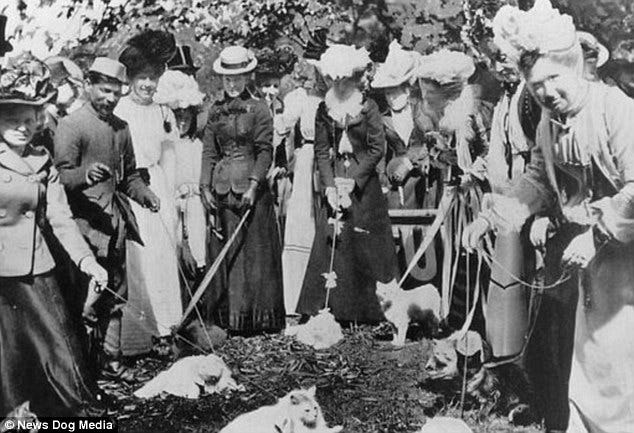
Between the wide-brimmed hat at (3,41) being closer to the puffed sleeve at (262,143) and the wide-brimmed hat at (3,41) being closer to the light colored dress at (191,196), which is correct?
the light colored dress at (191,196)

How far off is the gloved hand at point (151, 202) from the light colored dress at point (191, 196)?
5.0 inches

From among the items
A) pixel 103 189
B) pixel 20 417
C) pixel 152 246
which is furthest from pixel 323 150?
pixel 20 417

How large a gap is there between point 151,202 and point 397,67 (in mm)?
A: 1772

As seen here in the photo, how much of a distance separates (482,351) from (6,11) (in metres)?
3.73

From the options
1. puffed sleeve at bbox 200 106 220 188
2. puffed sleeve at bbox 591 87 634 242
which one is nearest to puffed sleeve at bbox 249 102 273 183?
puffed sleeve at bbox 200 106 220 188

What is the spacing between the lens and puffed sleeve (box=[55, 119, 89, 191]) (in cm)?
466

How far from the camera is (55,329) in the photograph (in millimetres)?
4617

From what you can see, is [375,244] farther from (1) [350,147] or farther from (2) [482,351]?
(2) [482,351]

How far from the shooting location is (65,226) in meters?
4.64

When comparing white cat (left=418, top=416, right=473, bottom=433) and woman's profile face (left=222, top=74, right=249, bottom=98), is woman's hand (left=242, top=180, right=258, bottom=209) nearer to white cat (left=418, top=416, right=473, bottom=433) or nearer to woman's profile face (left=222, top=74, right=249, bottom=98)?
woman's profile face (left=222, top=74, right=249, bottom=98)

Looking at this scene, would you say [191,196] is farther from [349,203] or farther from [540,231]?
[540,231]

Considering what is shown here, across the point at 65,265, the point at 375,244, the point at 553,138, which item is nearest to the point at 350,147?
the point at 375,244

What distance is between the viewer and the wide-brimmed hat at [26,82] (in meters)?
4.73

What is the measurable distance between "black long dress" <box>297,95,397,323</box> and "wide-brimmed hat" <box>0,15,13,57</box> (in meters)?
2.08
